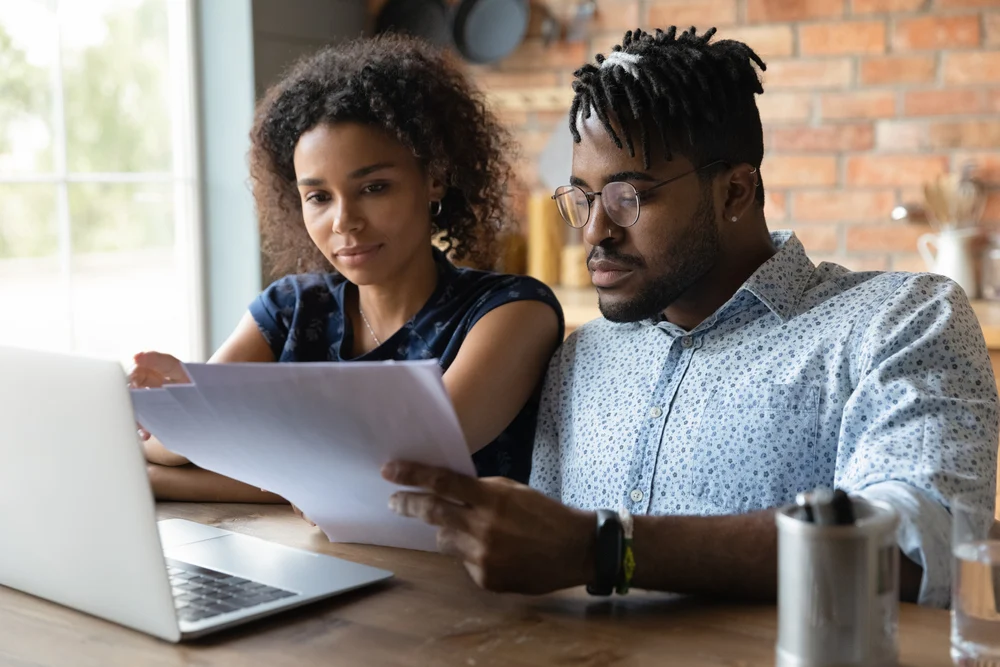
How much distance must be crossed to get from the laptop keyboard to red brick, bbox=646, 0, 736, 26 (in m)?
2.46

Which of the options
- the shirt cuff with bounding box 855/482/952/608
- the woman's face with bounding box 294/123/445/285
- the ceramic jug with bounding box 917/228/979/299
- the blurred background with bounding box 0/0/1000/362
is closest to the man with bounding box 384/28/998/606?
the shirt cuff with bounding box 855/482/952/608

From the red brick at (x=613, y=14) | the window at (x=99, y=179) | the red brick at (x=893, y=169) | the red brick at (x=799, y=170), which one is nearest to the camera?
the window at (x=99, y=179)

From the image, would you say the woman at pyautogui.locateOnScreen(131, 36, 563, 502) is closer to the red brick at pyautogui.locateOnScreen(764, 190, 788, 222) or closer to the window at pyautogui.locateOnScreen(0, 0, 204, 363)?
the window at pyautogui.locateOnScreen(0, 0, 204, 363)

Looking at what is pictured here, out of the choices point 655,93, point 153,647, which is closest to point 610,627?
point 153,647

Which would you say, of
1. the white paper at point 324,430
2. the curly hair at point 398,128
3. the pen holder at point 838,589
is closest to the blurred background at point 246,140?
the curly hair at point 398,128

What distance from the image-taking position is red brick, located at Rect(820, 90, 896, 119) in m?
3.02

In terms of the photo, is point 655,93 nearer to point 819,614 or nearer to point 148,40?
point 819,614

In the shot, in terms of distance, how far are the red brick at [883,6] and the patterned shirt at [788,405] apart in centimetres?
169

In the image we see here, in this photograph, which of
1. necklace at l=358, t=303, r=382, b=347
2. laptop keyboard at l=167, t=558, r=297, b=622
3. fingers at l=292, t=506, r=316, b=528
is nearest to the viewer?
laptop keyboard at l=167, t=558, r=297, b=622

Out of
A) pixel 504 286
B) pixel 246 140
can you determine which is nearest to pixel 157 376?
pixel 504 286

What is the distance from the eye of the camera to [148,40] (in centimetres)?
305

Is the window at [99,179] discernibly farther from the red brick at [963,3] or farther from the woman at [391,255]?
the red brick at [963,3]

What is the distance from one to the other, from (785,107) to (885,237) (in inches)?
18.3

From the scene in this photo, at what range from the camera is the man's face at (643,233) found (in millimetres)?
1436
